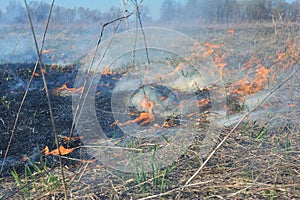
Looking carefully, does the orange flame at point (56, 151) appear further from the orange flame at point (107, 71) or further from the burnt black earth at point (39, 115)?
the orange flame at point (107, 71)

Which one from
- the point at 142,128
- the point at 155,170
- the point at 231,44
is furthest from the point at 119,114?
the point at 231,44

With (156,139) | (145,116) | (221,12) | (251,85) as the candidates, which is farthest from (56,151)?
(221,12)

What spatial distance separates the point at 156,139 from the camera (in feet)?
9.30

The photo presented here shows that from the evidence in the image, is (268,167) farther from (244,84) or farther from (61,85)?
(61,85)

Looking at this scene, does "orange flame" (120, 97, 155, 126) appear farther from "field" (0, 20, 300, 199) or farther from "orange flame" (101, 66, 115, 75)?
"orange flame" (101, 66, 115, 75)

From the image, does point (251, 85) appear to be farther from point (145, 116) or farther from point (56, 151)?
point (56, 151)

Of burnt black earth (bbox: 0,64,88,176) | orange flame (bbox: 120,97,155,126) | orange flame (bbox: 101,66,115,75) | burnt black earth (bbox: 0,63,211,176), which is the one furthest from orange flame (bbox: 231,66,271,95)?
burnt black earth (bbox: 0,64,88,176)

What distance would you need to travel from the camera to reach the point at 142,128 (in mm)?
3158

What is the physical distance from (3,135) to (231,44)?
8108 millimetres

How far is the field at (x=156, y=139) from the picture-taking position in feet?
6.64

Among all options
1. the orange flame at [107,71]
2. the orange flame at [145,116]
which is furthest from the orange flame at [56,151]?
the orange flame at [107,71]

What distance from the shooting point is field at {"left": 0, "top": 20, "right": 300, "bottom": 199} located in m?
A: 2.02

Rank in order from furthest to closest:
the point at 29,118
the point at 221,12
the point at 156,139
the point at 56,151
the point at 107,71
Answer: the point at 221,12 → the point at 107,71 → the point at 29,118 → the point at 156,139 → the point at 56,151

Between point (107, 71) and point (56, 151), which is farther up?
point (107, 71)
